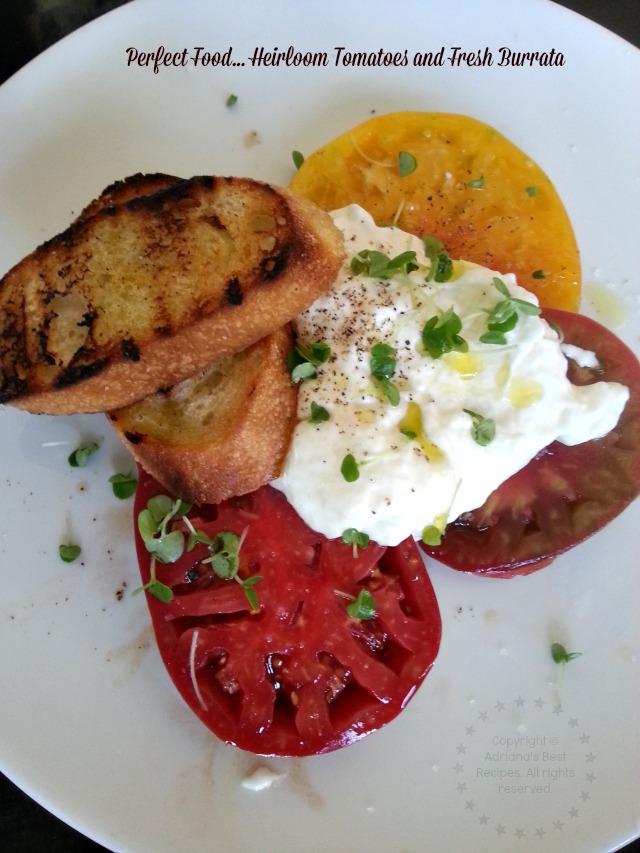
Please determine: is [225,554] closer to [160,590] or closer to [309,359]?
[160,590]

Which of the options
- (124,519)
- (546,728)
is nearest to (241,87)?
(124,519)

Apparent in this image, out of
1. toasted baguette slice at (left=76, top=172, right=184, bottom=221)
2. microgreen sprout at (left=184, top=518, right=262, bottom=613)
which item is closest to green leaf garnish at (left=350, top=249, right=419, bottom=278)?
toasted baguette slice at (left=76, top=172, right=184, bottom=221)

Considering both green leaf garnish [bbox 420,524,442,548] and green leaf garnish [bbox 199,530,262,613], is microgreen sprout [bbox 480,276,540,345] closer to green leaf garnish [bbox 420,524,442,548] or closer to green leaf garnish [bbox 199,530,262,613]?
green leaf garnish [bbox 420,524,442,548]

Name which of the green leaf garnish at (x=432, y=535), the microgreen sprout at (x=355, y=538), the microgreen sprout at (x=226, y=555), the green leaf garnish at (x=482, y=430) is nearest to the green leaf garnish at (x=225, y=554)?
the microgreen sprout at (x=226, y=555)

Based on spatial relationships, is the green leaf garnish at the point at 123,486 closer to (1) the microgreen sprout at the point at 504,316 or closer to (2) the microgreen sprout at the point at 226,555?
(2) the microgreen sprout at the point at 226,555

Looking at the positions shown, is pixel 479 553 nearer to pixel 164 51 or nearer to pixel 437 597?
pixel 437 597


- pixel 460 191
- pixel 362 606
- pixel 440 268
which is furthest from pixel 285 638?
pixel 460 191
